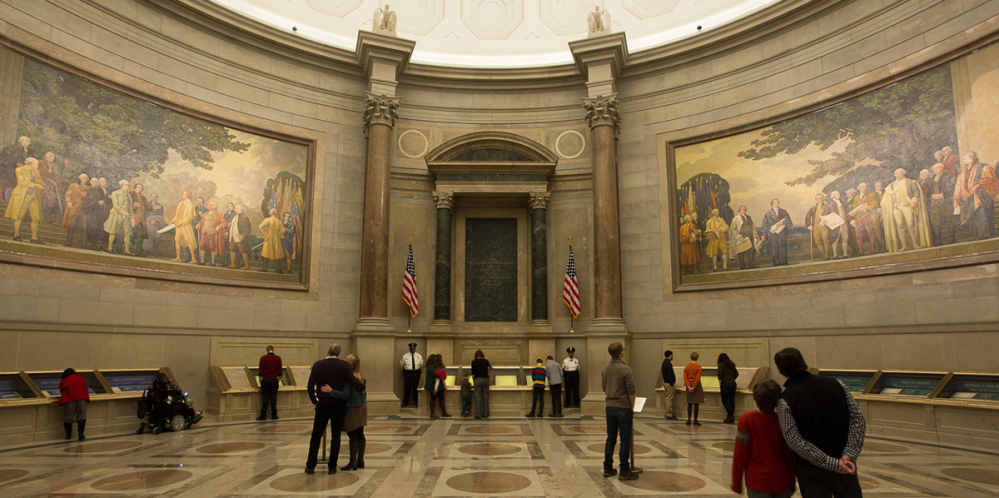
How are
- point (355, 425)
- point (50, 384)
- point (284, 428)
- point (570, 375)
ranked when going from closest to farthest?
1. point (355, 425)
2. point (50, 384)
3. point (284, 428)
4. point (570, 375)

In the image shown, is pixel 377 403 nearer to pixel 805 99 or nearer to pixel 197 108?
pixel 197 108

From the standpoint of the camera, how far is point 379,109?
53.8 feet

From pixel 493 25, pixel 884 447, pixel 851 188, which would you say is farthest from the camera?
pixel 493 25

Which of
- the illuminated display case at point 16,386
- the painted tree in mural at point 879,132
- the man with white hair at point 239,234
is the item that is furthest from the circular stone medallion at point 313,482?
the painted tree in mural at point 879,132

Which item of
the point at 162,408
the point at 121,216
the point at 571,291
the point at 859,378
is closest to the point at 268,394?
the point at 162,408

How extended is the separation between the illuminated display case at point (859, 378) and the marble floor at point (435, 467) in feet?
6.27

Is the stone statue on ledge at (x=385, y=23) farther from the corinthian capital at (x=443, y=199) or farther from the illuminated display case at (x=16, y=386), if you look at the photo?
the illuminated display case at (x=16, y=386)

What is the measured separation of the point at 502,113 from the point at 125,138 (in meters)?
10.0

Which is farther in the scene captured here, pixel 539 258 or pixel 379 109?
pixel 539 258

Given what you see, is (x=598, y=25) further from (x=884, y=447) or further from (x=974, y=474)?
(x=974, y=474)

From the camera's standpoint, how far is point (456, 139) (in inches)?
673

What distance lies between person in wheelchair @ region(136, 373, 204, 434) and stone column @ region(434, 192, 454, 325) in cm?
677

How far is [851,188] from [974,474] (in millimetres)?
7668

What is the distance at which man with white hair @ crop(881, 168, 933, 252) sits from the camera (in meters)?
11.9
